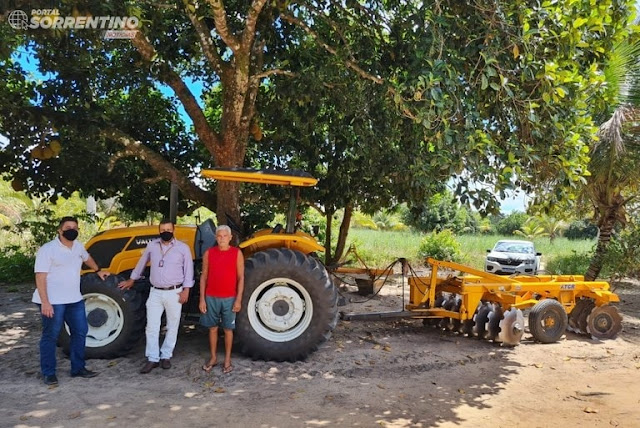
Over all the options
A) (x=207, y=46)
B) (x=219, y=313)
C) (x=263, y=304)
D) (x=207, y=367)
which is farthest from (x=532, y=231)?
(x=207, y=367)

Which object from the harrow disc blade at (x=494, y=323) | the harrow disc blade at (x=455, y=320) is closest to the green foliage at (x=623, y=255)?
the harrow disc blade at (x=455, y=320)

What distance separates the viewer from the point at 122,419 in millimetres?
4586

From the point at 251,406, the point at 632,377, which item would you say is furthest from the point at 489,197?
the point at 251,406

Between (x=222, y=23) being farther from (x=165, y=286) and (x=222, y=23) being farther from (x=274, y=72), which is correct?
(x=165, y=286)

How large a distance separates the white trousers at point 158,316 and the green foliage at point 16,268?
820 cm

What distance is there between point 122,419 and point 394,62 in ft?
20.2

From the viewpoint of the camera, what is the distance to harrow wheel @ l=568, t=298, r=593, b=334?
26.9 ft

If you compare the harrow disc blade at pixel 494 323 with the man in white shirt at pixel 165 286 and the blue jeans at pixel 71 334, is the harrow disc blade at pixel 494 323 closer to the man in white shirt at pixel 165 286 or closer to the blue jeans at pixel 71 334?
the man in white shirt at pixel 165 286

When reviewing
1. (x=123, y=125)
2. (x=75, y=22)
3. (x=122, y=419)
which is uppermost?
(x=75, y=22)

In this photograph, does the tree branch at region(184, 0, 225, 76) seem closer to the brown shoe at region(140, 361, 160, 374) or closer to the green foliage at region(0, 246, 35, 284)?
the brown shoe at region(140, 361, 160, 374)

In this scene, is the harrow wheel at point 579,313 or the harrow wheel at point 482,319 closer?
the harrow wheel at point 482,319

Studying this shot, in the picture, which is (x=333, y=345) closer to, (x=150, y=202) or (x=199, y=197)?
(x=199, y=197)

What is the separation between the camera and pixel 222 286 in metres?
5.99

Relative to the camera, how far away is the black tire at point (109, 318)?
6.12 meters
